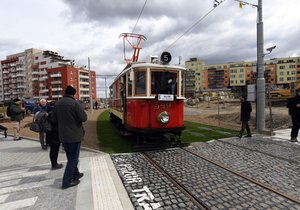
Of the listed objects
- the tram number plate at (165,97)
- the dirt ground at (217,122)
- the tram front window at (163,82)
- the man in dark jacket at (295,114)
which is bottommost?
the dirt ground at (217,122)

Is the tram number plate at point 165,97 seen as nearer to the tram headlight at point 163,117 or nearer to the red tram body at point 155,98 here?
the red tram body at point 155,98

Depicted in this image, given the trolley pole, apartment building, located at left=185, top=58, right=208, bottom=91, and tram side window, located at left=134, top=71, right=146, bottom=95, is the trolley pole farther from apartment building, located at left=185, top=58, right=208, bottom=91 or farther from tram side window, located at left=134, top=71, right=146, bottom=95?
apartment building, located at left=185, top=58, right=208, bottom=91

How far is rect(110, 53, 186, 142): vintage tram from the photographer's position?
253 inches

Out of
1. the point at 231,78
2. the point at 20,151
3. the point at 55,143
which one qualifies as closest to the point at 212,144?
the point at 55,143

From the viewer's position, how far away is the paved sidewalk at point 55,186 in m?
3.30

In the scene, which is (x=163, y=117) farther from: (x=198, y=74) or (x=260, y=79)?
(x=198, y=74)

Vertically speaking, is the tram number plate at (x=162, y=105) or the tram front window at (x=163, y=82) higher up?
the tram front window at (x=163, y=82)

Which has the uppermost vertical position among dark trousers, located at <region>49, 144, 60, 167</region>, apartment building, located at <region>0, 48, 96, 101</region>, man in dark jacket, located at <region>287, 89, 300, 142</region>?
apartment building, located at <region>0, 48, 96, 101</region>

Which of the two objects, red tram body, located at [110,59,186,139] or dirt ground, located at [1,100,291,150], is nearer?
red tram body, located at [110,59,186,139]

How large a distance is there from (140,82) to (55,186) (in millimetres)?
3894

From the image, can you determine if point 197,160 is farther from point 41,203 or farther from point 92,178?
point 41,203

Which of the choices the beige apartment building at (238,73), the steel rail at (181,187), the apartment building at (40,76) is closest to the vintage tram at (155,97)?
the steel rail at (181,187)

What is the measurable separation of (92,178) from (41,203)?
3.79ft

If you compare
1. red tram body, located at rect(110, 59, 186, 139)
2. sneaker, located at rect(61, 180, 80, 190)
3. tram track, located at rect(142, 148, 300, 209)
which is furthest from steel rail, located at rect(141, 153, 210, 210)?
sneaker, located at rect(61, 180, 80, 190)
